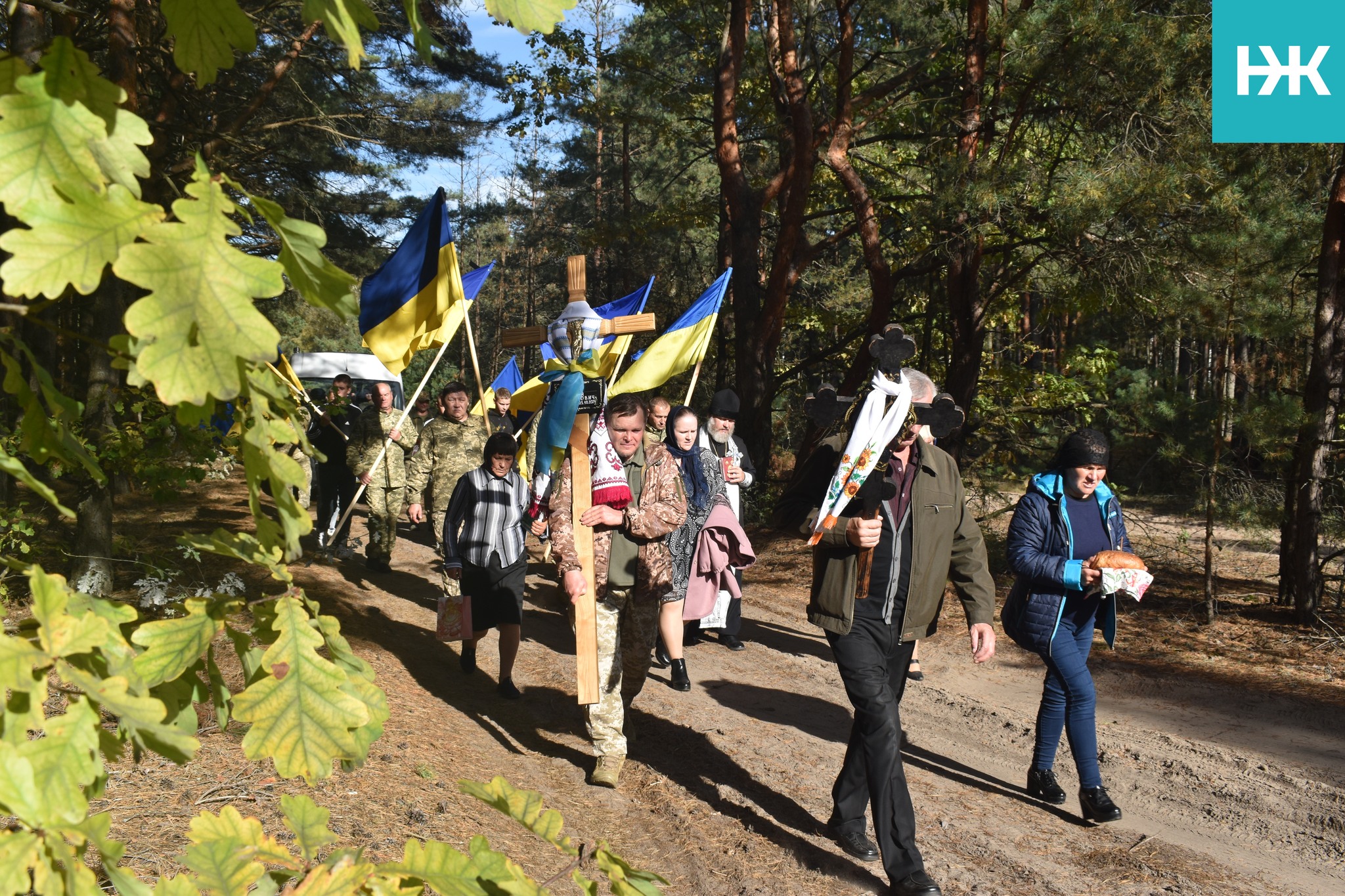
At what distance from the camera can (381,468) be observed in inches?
438

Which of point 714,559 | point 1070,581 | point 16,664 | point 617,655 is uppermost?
point 16,664

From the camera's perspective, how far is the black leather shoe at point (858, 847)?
480cm

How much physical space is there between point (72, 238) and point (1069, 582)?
4944mm

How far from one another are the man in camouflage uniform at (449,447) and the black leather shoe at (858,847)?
597cm

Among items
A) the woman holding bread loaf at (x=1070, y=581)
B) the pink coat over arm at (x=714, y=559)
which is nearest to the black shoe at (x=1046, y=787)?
the woman holding bread loaf at (x=1070, y=581)

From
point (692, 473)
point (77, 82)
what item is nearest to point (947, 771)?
point (692, 473)

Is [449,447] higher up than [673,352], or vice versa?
[673,352]

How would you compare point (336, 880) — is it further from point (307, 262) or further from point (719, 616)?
point (719, 616)

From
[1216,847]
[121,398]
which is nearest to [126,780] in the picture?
A: [121,398]

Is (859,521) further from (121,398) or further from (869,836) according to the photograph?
(121,398)

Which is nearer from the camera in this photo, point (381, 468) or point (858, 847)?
point (858, 847)

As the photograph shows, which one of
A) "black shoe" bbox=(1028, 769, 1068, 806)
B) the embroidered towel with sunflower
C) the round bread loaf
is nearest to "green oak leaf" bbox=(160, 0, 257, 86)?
the embroidered towel with sunflower

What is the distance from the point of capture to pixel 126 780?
4465 millimetres

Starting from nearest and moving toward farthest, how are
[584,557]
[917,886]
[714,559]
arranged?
[917,886]
[584,557]
[714,559]
